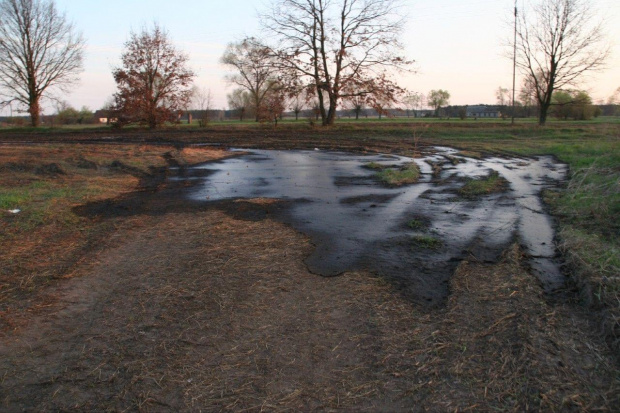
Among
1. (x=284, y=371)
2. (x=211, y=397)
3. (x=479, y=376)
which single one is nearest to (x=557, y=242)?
(x=479, y=376)

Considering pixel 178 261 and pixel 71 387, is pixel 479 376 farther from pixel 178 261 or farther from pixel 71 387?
pixel 178 261

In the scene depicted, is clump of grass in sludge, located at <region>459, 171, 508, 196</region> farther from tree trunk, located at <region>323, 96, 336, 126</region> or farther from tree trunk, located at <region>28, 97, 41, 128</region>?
tree trunk, located at <region>28, 97, 41, 128</region>

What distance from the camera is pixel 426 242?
6465 mm

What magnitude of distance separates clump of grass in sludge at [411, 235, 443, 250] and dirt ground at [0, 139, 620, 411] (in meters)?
0.83

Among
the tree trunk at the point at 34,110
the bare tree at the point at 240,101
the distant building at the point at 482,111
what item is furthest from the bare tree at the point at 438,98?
the tree trunk at the point at 34,110

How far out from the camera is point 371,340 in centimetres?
378

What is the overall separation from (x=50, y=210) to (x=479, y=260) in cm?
709

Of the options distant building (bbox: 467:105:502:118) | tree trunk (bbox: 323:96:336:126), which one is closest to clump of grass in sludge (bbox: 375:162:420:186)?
tree trunk (bbox: 323:96:336:126)

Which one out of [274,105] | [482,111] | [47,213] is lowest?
[47,213]

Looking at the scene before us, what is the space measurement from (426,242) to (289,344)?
132 inches

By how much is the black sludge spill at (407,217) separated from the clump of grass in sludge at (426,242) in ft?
0.05

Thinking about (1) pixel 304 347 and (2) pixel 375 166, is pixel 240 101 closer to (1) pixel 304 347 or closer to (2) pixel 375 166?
(2) pixel 375 166

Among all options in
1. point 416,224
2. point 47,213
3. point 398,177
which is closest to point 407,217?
point 416,224

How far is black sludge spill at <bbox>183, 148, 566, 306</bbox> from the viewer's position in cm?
553
